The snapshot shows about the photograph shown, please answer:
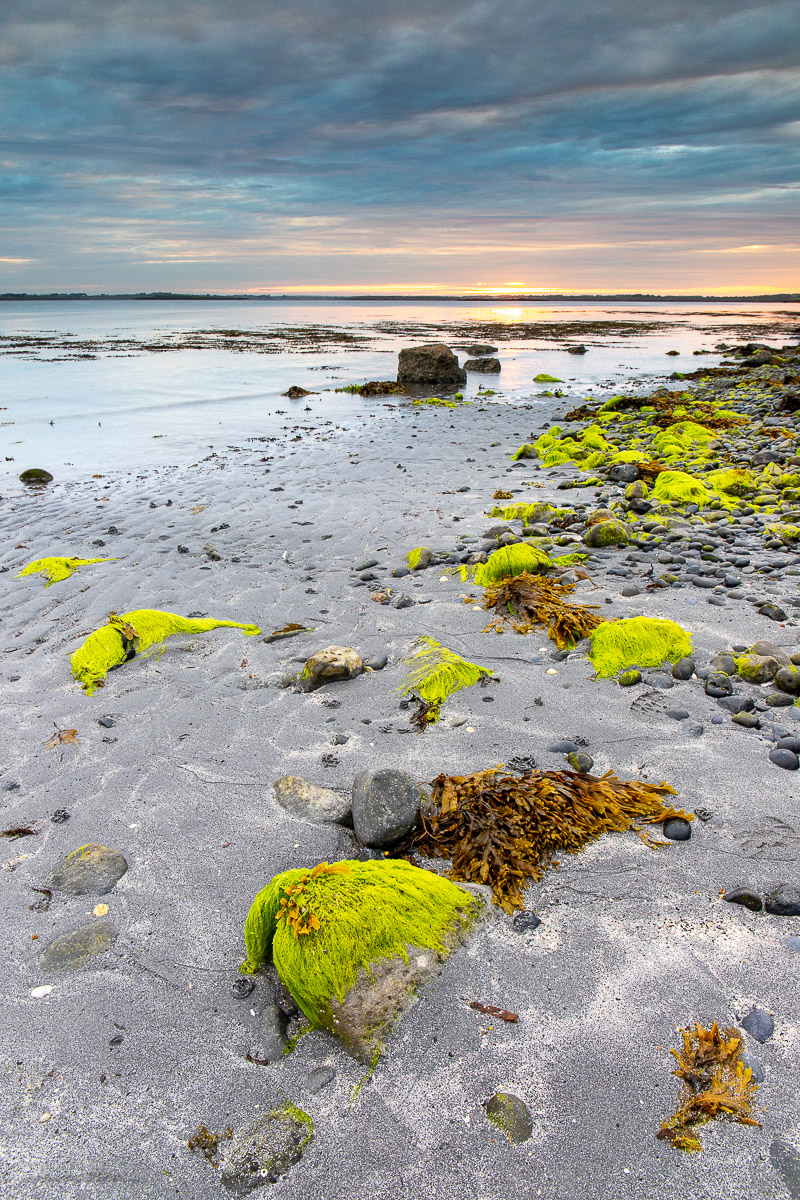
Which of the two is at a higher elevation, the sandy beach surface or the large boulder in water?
the large boulder in water

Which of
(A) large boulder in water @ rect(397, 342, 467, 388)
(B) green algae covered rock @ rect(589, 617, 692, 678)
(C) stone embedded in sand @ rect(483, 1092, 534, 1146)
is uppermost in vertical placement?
(A) large boulder in water @ rect(397, 342, 467, 388)

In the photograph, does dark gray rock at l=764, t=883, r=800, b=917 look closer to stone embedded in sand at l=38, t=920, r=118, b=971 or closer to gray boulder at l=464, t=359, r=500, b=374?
stone embedded in sand at l=38, t=920, r=118, b=971

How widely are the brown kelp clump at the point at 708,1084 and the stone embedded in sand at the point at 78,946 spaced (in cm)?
203

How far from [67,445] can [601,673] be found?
14.8 metres

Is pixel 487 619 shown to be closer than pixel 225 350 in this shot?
Yes

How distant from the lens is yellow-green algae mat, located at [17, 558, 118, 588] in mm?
6594

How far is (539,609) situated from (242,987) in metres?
3.30

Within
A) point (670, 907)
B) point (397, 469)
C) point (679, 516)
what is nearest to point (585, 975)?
point (670, 907)

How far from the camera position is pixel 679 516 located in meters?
7.13

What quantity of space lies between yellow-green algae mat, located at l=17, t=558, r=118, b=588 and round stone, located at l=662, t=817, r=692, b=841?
615cm

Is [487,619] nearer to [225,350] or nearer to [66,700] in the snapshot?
[66,700]

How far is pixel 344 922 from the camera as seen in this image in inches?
88.3

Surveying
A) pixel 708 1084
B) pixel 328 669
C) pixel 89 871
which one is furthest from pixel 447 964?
pixel 328 669

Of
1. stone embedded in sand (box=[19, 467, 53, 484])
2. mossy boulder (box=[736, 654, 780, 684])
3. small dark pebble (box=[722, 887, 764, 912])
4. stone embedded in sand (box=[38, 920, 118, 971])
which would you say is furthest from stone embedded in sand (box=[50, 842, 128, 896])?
stone embedded in sand (box=[19, 467, 53, 484])
